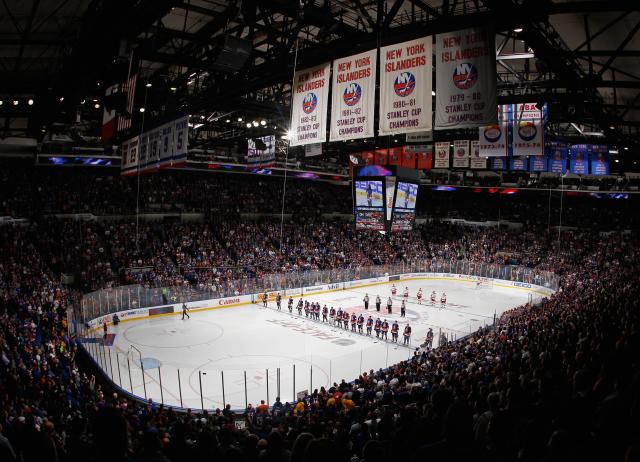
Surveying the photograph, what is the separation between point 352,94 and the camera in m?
10.4

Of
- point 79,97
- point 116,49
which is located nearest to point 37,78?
point 79,97

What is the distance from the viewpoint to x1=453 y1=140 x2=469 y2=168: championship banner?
75.7 ft

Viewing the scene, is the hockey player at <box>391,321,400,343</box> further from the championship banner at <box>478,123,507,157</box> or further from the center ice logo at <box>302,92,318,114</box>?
the center ice logo at <box>302,92,318,114</box>

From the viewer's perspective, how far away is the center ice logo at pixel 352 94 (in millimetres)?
10234

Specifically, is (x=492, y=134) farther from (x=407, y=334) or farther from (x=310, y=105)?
(x=407, y=334)

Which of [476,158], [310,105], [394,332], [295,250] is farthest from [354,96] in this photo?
[295,250]

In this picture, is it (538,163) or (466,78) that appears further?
(538,163)

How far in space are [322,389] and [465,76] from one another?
8517 mm

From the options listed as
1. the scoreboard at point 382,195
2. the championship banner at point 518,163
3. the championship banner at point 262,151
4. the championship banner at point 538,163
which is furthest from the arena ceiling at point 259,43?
the scoreboard at point 382,195

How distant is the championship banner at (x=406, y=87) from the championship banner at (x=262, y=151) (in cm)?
1790

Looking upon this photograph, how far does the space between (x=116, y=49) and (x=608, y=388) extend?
11824mm

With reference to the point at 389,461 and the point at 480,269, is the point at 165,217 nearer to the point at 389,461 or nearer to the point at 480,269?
the point at 480,269

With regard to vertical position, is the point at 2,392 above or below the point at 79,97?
below

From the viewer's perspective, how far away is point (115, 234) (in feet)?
103
